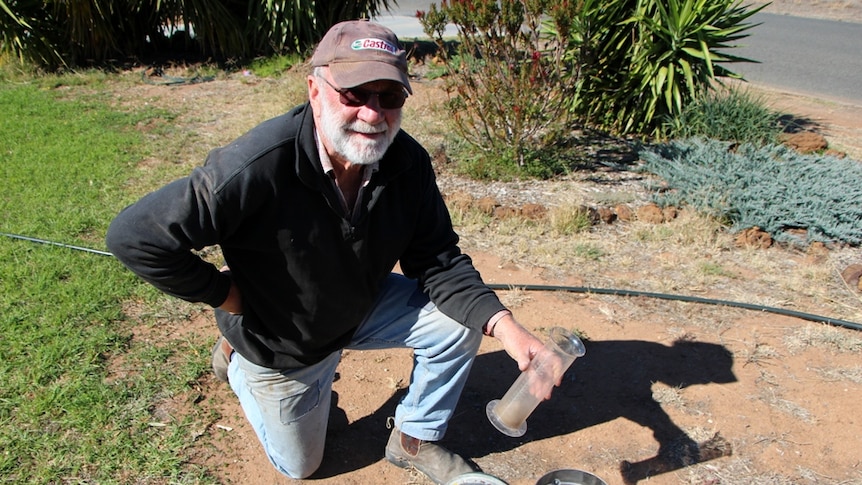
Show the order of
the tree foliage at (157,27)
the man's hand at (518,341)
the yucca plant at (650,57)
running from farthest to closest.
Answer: the tree foliage at (157,27)
the yucca plant at (650,57)
the man's hand at (518,341)

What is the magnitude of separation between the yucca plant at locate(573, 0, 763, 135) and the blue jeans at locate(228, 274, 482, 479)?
3818 mm

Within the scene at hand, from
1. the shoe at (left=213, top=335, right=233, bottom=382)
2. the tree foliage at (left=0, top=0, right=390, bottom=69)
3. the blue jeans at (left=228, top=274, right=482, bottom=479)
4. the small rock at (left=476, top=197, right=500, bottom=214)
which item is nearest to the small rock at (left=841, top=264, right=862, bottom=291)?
the small rock at (left=476, top=197, right=500, bottom=214)

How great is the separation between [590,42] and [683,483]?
4.26 metres

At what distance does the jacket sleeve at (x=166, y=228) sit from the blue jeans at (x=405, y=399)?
23.4 inches

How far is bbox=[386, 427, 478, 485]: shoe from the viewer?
8.56 ft

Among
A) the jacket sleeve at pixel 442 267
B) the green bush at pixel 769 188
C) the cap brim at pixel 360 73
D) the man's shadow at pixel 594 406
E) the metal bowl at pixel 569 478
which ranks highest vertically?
the cap brim at pixel 360 73

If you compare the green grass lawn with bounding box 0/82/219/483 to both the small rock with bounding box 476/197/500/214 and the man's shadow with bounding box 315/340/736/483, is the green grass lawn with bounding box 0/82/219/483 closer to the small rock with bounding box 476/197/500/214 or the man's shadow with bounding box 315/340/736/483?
the man's shadow with bounding box 315/340/736/483

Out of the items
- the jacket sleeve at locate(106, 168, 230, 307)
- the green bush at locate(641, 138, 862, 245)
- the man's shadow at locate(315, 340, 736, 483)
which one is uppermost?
the jacket sleeve at locate(106, 168, 230, 307)

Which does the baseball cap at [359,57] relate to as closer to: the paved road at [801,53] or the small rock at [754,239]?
the small rock at [754,239]

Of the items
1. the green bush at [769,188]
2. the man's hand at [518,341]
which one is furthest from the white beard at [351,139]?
the green bush at [769,188]

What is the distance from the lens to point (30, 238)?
13.3 feet

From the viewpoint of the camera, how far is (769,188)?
4.77 metres

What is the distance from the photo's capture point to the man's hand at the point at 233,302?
7.59 ft

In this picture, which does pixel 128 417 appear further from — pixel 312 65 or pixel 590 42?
pixel 590 42
